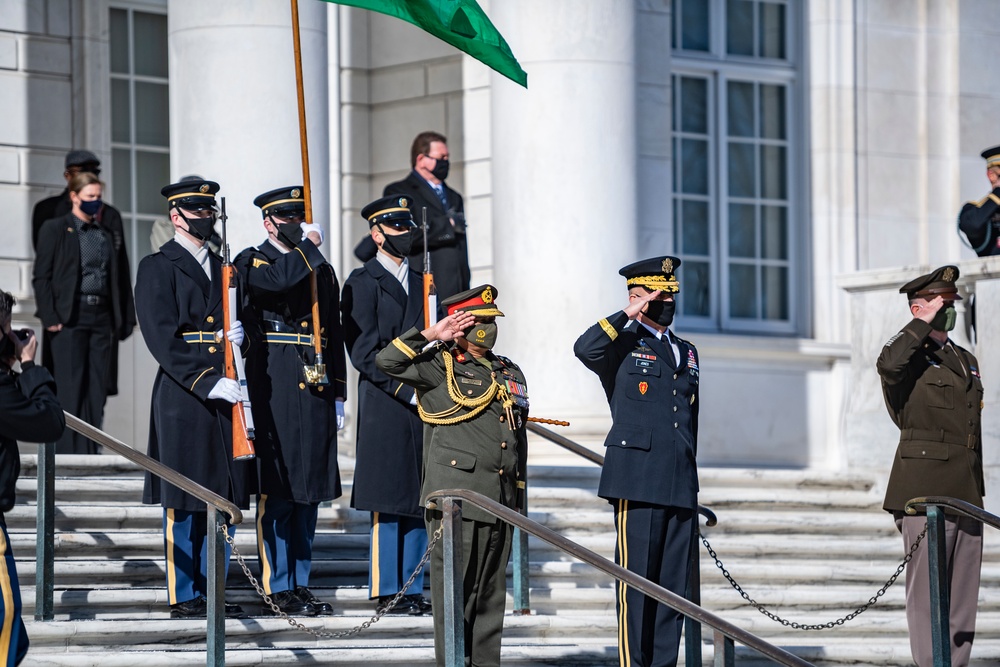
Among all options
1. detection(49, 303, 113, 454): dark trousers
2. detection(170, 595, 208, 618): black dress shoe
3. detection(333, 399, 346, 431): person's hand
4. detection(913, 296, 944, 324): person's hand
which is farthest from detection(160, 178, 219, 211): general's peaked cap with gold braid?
detection(913, 296, 944, 324): person's hand

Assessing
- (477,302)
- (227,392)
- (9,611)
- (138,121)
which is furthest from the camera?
(138,121)

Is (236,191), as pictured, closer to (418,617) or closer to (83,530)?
(83,530)

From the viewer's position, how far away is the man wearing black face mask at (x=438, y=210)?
12.3 meters

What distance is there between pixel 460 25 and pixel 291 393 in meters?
2.19

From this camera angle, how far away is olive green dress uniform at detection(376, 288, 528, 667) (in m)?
8.77

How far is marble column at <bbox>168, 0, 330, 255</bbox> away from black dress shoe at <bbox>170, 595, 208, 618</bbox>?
3205 mm

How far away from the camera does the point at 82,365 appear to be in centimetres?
1223

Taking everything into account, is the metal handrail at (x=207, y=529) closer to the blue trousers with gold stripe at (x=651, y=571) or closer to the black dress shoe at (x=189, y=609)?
the black dress shoe at (x=189, y=609)

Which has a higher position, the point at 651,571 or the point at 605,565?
the point at 605,565

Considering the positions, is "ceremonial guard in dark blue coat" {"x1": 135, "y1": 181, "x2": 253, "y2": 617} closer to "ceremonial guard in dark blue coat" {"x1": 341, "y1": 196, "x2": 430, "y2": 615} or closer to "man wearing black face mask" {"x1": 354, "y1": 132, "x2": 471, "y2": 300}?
"ceremonial guard in dark blue coat" {"x1": 341, "y1": 196, "x2": 430, "y2": 615}

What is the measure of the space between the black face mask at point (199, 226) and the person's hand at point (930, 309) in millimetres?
3547

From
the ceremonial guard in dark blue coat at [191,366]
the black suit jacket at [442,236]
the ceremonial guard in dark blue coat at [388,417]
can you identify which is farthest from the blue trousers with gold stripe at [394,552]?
the black suit jacket at [442,236]

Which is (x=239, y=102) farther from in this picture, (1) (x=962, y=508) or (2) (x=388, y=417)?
(1) (x=962, y=508)

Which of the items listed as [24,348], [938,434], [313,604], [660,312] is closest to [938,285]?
[938,434]
